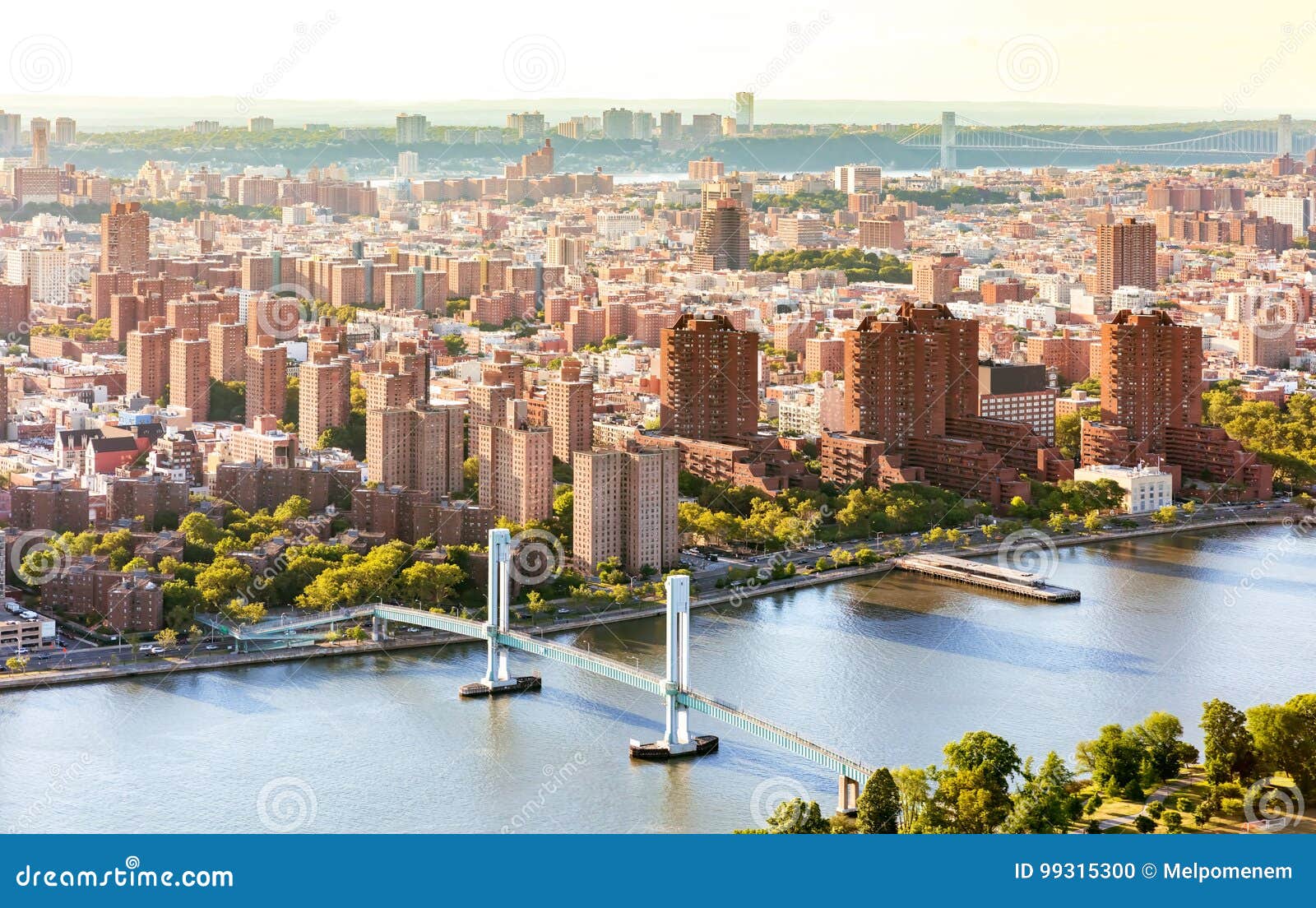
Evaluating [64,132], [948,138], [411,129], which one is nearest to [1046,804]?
[64,132]

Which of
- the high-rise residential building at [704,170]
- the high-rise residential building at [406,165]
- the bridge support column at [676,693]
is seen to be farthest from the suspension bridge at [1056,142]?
the bridge support column at [676,693]

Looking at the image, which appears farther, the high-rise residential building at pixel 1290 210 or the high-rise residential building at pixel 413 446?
the high-rise residential building at pixel 1290 210

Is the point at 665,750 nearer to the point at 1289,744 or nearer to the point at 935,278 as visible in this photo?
the point at 1289,744

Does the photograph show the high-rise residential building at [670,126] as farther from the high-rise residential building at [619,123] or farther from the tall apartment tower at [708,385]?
the tall apartment tower at [708,385]

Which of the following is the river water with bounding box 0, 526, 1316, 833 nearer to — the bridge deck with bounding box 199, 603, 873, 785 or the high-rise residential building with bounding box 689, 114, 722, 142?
the bridge deck with bounding box 199, 603, 873, 785

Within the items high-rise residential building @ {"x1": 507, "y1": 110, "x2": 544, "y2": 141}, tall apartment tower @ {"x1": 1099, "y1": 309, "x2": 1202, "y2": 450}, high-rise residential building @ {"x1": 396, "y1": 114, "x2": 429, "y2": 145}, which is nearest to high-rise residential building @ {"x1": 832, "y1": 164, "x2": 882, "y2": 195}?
high-rise residential building @ {"x1": 507, "y1": 110, "x2": 544, "y2": 141}

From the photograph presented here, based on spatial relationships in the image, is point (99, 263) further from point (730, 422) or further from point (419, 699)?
point (419, 699)
